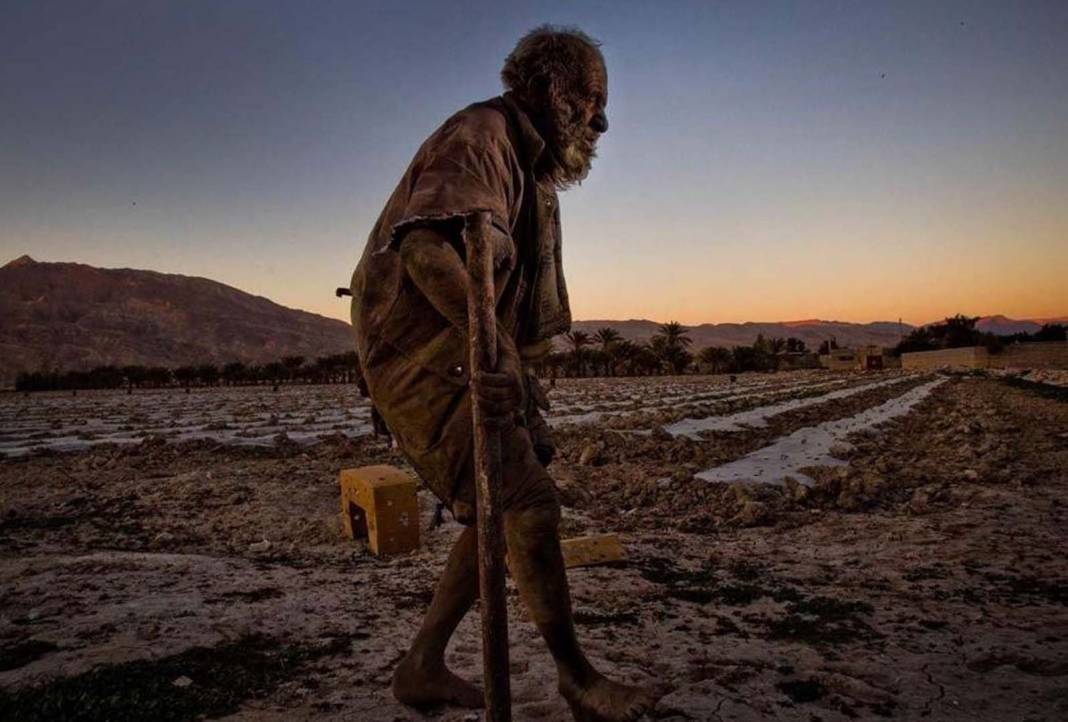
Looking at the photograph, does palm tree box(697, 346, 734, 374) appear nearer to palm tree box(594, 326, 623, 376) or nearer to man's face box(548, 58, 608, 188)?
palm tree box(594, 326, 623, 376)

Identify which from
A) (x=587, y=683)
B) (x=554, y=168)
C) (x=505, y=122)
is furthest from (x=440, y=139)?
(x=587, y=683)

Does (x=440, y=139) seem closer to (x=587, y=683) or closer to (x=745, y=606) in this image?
(x=587, y=683)

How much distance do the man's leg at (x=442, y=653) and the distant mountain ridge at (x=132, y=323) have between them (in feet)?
335

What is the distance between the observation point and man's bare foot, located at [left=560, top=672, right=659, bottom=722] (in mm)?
1433

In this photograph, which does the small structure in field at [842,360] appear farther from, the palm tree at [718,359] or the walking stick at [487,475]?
the walking stick at [487,475]

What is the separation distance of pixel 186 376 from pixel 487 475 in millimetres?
63891

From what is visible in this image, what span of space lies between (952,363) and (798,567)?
58.0 metres

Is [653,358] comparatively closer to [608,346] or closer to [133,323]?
[608,346]

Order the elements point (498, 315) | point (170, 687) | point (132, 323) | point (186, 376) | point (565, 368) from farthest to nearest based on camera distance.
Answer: point (132, 323)
point (565, 368)
point (186, 376)
point (170, 687)
point (498, 315)

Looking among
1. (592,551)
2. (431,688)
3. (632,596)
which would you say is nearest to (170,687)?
(431,688)

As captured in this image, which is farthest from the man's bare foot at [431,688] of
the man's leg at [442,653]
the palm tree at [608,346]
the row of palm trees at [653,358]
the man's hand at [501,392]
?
the palm tree at [608,346]

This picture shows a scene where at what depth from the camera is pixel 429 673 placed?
1.64 m

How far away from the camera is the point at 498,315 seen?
63.0 inches

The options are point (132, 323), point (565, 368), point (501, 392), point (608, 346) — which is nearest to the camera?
point (501, 392)
